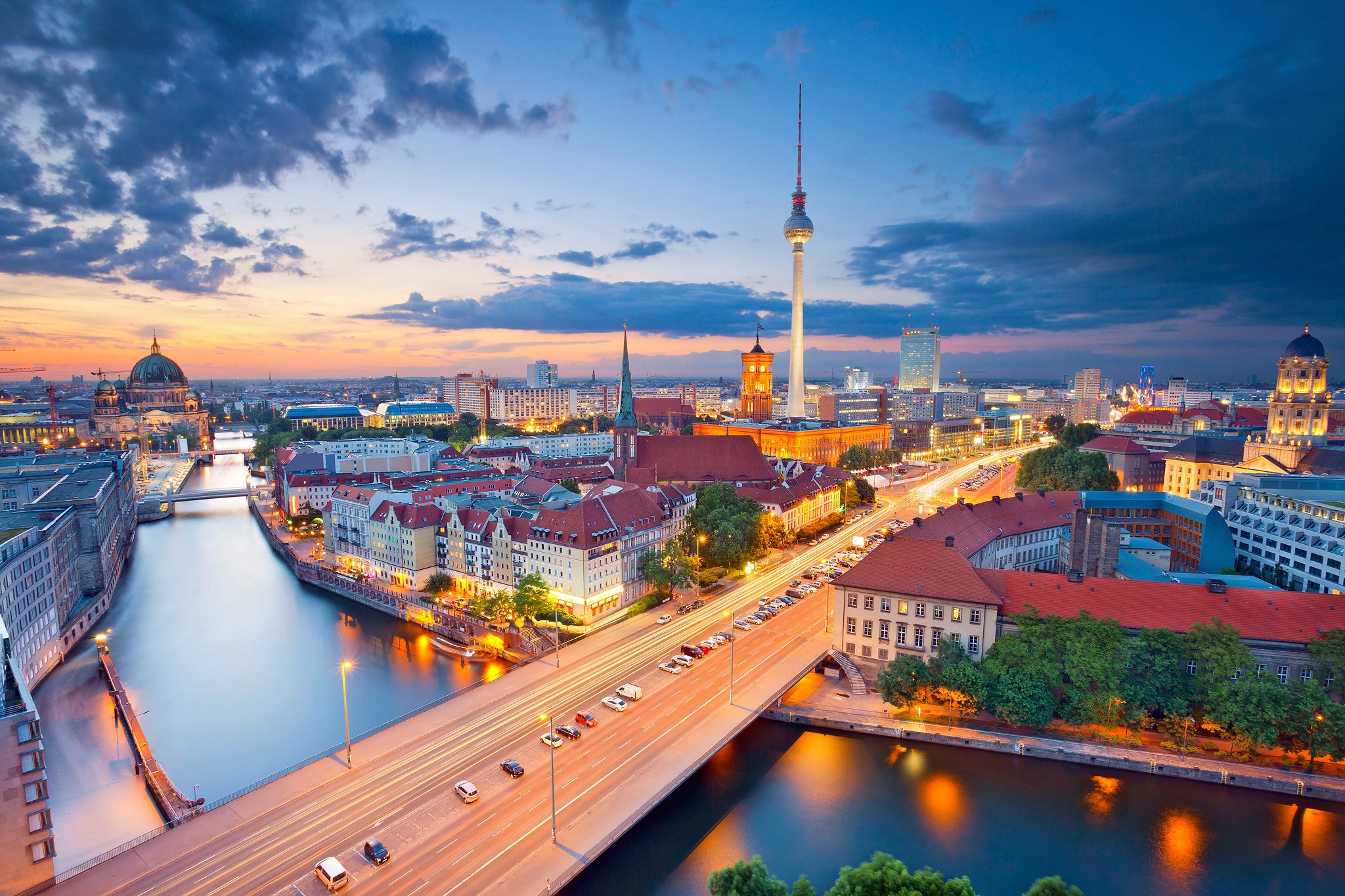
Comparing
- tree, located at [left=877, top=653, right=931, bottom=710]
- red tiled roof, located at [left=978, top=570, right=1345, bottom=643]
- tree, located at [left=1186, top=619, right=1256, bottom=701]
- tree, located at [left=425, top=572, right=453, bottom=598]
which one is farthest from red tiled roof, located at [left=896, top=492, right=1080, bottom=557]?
tree, located at [left=425, top=572, right=453, bottom=598]

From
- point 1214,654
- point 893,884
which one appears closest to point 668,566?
point 1214,654

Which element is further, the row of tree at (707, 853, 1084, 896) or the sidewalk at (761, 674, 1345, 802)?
the sidewalk at (761, 674, 1345, 802)

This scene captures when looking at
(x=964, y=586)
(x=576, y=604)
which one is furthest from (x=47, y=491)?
(x=964, y=586)

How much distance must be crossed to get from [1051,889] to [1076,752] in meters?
16.7

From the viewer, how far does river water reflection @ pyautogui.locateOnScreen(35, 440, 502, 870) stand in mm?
30422

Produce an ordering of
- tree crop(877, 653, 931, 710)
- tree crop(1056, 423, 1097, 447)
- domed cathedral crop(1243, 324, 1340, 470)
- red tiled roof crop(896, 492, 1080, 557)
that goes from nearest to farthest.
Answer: tree crop(877, 653, 931, 710), red tiled roof crop(896, 492, 1080, 557), domed cathedral crop(1243, 324, 1340, 470), tree crop(1056, 423, 1097, 447)

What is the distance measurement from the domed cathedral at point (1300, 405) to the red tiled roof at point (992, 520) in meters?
31.1

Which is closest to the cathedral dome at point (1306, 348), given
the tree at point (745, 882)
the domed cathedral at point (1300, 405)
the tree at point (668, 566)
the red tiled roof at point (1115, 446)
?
the domed cathedral at point (1300, 405)

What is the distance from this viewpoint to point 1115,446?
88.7 metres

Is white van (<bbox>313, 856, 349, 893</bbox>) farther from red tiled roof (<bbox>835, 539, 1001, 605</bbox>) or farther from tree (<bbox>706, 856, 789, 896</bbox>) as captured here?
red tiled roof (<bbox>835, 539, 1001, 605</bbox>)

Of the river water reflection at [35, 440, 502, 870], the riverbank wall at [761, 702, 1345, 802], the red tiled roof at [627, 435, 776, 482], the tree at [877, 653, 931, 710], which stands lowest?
the river water reflection at [35, 440, 502, 870]

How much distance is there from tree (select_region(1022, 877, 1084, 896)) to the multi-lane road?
42.5ft

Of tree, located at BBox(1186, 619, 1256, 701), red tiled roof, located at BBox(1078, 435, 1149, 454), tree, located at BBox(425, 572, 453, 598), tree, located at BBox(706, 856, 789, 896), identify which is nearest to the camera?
tree, located at BBox(706, 856, 789, 896)

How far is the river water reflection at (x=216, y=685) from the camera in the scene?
99.8 ft
